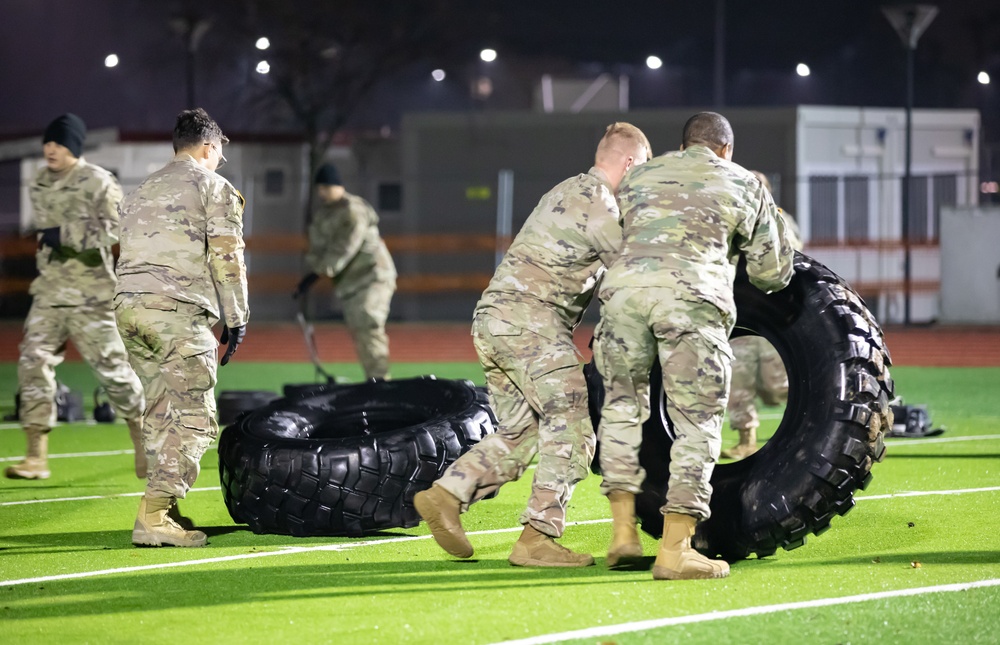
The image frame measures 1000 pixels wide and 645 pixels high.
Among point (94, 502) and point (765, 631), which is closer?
point (765, 631)

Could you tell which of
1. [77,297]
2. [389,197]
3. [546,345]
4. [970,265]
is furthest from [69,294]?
[389,197]

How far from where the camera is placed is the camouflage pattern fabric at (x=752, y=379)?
9.03 meters

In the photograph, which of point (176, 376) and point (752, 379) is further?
point (752, 379)

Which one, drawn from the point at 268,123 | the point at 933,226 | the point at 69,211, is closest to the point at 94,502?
the point at 69,211

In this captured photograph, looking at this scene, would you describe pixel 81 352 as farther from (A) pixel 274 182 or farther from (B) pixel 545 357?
(A) pixel 274 182

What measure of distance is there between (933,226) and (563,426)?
23861 millimetres

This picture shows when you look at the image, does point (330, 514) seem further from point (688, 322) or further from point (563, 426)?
point (688, 322)

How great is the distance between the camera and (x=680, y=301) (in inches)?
209

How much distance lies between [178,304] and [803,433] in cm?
298

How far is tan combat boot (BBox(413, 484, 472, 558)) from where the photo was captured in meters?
5.67

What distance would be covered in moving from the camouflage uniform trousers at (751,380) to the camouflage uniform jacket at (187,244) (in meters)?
3.91

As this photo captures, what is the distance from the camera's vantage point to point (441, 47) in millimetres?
42094

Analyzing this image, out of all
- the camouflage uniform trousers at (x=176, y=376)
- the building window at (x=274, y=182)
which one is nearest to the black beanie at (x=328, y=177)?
the camouflage uniform trousers at (x=176, y=376)

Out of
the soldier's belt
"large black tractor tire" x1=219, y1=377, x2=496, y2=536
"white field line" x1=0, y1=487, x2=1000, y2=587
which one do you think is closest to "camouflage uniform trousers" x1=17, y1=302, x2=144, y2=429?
the soldier's belt
